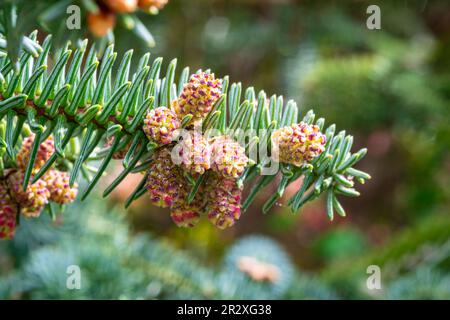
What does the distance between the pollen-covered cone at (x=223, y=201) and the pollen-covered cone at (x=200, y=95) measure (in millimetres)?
54

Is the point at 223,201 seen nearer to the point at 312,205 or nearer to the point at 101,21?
the point at 101,21

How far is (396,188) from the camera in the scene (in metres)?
1.80

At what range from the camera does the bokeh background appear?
799 mm

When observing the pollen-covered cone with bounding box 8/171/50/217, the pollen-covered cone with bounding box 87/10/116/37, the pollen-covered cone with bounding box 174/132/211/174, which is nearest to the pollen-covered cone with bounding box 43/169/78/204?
the pollen-covered cone with bounding box 8/171/50/217

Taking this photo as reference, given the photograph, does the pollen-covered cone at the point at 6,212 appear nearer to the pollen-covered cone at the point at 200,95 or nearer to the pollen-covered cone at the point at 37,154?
the pollen-covered cone at the point at 37,154

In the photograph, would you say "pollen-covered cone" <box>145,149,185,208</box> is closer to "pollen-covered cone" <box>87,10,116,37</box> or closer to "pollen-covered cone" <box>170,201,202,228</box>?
"pollen-covered cone" <box>170,201,202,228</box>

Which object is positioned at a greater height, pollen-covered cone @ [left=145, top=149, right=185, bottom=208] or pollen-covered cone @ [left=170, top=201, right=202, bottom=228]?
pollen-covered cone @ [left=145, top=149, right=185, bottom=208]

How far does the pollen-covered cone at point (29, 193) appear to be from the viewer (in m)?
0.43

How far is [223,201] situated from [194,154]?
47 mm

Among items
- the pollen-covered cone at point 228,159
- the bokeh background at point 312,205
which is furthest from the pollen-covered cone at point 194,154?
the bokeh background at point 312,205

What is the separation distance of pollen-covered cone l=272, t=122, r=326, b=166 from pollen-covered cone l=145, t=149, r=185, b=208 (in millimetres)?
80

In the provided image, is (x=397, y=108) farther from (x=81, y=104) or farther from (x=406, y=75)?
A: (x=81, y=104)
